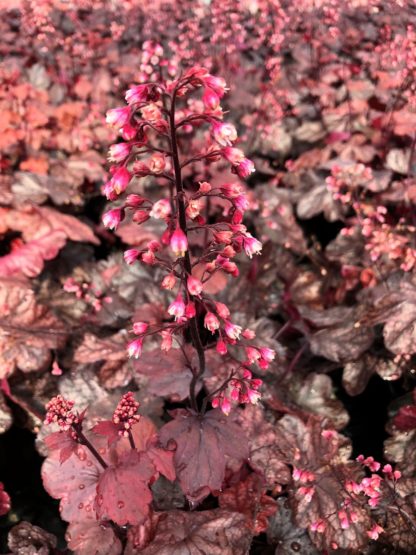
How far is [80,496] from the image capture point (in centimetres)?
194

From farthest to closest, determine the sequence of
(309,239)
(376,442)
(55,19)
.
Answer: (55,19) → (309,239) → (376,442)

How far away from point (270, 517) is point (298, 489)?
0.88 feet

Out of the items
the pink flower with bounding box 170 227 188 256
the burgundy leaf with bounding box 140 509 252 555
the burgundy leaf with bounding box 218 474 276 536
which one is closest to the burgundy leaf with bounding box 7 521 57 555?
the burgundy leaf with bounding box 140 509 252 555

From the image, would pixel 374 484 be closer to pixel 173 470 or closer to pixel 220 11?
pixel 173 470

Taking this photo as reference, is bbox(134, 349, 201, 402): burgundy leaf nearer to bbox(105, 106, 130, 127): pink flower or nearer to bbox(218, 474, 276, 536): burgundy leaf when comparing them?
bbox(218, 474, 276, 536): burgundy leaf

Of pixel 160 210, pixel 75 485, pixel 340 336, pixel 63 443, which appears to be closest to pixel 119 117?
pixel 160 210

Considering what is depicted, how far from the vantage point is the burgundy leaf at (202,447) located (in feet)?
5.82

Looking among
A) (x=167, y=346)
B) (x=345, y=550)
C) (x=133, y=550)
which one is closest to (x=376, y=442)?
(x=345, y=550)

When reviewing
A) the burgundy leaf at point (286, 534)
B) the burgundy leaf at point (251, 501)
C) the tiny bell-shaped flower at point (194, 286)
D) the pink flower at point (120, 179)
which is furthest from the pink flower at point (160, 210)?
the burgundy leaf at point (286, 534)

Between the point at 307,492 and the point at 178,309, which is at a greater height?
the point at 178,309

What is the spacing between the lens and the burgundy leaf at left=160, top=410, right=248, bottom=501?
177 cm

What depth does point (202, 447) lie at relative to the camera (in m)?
1.83

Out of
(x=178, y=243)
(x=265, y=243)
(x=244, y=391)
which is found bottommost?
(x=265, y=243)

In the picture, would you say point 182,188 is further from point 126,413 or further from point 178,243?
point 126,413
